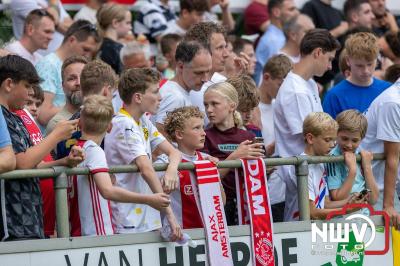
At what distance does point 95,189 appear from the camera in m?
9.21

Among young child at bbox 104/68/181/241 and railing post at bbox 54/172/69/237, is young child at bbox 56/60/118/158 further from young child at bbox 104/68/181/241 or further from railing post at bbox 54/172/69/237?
railing post at bbox 54/172/69/237

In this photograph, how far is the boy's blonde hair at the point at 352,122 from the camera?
10422mm

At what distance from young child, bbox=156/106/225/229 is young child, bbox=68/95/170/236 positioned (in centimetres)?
62

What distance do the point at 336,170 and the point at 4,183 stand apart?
295 centimetres

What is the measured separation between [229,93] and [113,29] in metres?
3.83

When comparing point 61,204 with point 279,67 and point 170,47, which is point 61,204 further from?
point 170,47

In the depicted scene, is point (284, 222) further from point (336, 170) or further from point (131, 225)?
point (131, 225)

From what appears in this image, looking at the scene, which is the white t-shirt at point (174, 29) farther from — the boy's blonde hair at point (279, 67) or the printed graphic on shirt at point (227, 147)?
the printed graphic on shirt at point (227, 147)

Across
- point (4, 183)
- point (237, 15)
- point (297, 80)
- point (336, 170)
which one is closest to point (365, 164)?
point (336, 170)

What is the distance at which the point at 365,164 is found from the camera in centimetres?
1045

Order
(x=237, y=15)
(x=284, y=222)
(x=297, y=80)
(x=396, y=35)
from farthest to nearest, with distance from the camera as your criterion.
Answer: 1. (x=237, y=15)
2. (x=396, y=35)
3. (x=297, y=80)
4. (x=284, y=222)

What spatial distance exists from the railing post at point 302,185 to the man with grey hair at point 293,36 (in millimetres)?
3947

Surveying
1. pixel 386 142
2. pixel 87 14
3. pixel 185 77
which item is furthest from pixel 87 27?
pixel 386 142

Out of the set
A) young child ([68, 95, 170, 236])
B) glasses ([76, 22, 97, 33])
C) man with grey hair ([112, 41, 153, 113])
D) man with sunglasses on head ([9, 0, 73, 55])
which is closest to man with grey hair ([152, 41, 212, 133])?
young child ([68, 95, 170, 236])
